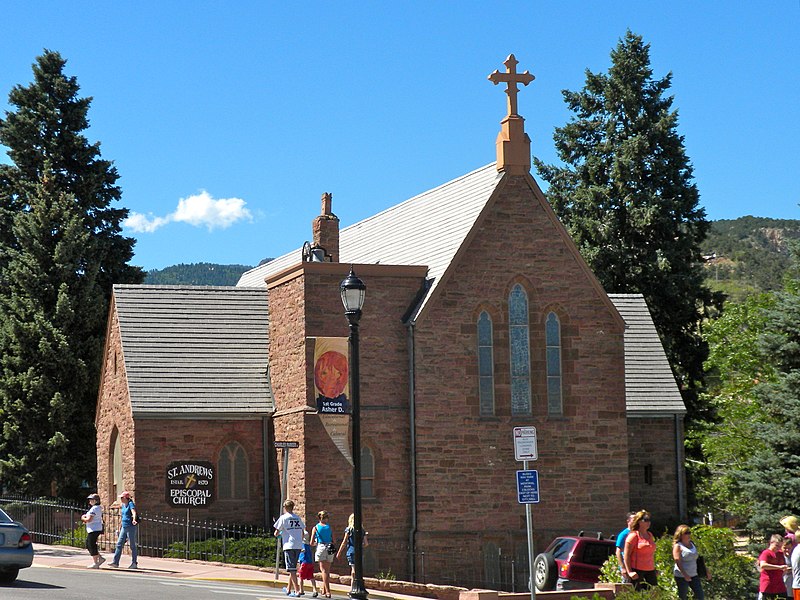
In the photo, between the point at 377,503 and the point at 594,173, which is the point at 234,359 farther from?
the point at 594,173

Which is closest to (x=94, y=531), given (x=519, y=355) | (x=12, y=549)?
(x=12, y=549)

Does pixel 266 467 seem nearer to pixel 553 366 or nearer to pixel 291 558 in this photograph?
pixel 553 366

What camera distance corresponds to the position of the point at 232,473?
1367 inches

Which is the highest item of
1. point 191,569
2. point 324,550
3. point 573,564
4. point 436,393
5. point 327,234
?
point 327,234

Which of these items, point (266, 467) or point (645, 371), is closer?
point (266, 467)

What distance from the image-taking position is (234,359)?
1414 inches

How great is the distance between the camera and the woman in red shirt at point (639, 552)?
20531 millimetres

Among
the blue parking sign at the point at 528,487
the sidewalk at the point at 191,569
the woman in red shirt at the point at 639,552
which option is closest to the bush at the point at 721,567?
the woman in red shirt at the point at 639,552

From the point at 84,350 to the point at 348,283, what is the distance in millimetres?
24307

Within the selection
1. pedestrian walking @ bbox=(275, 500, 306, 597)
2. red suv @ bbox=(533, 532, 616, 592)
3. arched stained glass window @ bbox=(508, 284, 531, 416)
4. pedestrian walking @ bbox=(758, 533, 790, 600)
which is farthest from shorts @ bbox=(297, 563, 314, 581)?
arched stained glass window @ bbox=(508, 284, 531, 416)

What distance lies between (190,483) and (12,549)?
36.1 ft

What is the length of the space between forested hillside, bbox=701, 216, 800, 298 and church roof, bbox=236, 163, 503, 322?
108 metres

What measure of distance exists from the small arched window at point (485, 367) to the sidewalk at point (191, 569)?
669cm

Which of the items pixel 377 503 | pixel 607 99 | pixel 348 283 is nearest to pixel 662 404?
pixel 377 503
